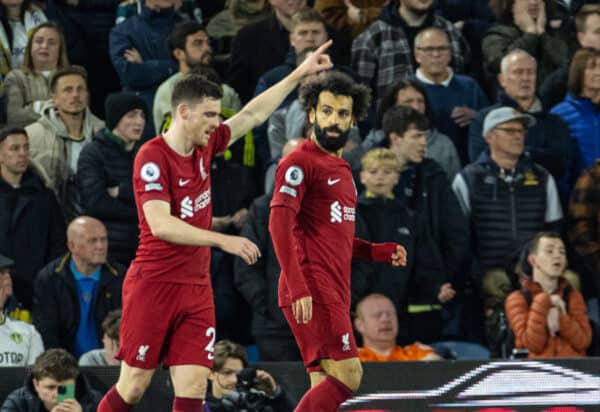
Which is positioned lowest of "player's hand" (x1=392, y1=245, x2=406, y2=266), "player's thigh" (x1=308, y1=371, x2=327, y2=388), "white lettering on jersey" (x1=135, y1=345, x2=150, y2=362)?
"player's thigh" (x1=308, y1=371, x2=327, y2=388)

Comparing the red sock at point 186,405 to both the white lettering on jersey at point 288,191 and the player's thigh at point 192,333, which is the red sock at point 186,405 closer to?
the player's thigh at point 192,333

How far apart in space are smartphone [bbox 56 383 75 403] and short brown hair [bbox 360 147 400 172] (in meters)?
2.96

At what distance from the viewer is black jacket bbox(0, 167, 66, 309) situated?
37.7 feet

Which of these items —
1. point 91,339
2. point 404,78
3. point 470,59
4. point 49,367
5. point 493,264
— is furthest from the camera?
point 470,59

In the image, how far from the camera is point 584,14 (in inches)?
515

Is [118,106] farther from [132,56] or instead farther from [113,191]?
[132,56]

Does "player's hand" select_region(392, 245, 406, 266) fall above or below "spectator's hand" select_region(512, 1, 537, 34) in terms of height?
below

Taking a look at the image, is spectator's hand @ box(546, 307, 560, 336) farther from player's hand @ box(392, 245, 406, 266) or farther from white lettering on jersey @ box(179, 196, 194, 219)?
white lettering on jersey @ box(179, 196, 194, 219)

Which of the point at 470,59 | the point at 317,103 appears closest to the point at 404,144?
the point at 470,59

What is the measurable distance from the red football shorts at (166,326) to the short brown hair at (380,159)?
3478 mm

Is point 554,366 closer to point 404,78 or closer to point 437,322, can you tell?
point 437,322

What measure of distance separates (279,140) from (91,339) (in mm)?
2238

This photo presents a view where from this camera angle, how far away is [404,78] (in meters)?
12.6

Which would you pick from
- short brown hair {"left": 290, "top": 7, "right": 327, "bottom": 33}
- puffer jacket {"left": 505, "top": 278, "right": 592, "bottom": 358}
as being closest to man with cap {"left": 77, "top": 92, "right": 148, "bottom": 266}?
short brown hair {"left": 290, "top": 7, "right": 327, "bottom": 33}
